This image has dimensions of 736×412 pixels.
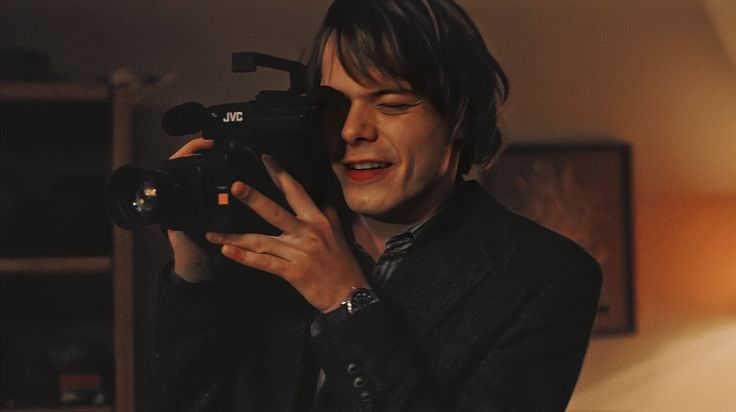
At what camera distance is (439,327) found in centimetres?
69

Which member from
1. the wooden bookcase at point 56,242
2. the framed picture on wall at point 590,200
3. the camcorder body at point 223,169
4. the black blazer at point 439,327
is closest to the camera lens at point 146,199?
the camcorder body at point 223,169

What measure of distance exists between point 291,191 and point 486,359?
217mm

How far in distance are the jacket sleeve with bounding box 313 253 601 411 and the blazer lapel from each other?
24 mm

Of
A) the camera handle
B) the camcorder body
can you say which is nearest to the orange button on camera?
the camcorder body

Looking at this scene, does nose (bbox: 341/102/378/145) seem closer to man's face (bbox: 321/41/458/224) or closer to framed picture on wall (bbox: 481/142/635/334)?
man's face (bbox: 321/41/458/224)

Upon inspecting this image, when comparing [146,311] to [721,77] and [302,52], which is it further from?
[721,77]

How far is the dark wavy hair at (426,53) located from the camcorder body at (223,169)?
7cm

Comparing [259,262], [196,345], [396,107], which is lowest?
[196,345]

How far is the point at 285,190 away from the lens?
626 millimetres

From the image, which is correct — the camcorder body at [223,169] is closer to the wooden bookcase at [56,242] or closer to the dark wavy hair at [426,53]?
the dark wavy hair at [426,53]

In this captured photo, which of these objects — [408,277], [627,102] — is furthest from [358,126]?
[627,102]

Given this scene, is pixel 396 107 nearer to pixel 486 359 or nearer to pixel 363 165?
pixel 363 165

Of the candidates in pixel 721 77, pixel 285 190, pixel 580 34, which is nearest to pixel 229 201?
pixel 285 190

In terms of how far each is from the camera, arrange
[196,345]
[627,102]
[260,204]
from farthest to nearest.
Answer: [627,102], [196,345], [260,204]
